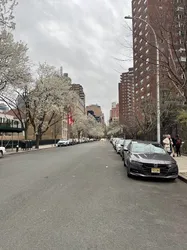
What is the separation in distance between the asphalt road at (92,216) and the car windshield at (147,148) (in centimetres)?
254

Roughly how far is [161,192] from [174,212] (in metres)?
2.35

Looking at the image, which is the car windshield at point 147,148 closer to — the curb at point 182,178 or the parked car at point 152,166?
the parked car at point 152,166

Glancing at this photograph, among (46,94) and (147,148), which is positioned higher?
(46,94)

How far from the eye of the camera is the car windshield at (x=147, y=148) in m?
11.9

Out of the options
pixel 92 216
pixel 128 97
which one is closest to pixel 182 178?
pixel 92 216

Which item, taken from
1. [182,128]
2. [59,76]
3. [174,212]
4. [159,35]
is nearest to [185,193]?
[174,212]

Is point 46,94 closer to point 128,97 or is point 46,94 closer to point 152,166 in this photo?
point 152,166

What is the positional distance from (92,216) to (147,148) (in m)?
7.26

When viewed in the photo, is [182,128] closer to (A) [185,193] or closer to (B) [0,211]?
(A) [185,193]

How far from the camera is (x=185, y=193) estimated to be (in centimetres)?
846

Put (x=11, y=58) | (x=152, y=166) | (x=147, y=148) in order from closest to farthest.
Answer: (x=152, y=166) → (x=147, y=148) → (x=11, y=58)

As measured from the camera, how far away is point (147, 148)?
12.4 meters

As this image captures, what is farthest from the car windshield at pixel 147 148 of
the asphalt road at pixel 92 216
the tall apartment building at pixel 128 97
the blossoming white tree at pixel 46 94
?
the blossoming white tree at pixel 46 94

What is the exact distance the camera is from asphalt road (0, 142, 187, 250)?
418 centimetres
